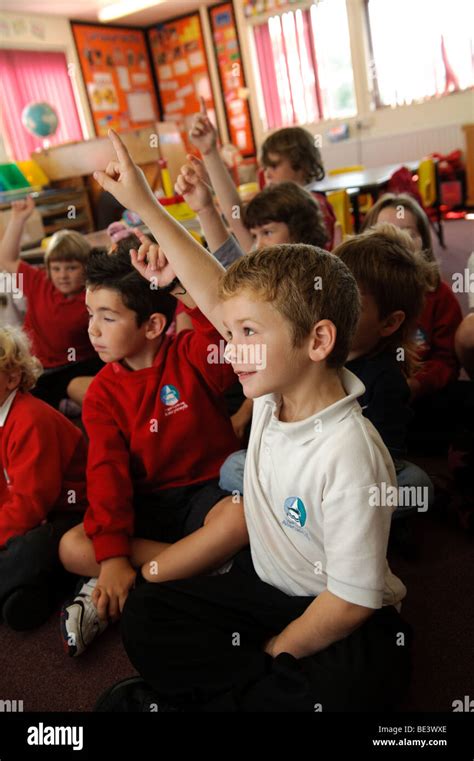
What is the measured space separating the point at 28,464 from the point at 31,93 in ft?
21.5

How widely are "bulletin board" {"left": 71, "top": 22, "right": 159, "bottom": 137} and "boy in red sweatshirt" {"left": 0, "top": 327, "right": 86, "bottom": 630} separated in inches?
266

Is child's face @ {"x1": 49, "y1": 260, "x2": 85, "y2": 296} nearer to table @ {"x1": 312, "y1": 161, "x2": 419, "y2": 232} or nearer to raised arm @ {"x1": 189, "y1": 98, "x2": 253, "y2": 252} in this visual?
raised arm @ {"x1": 189, "y1": 98, "x2": 253, "y2": 252}

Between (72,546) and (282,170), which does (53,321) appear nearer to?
(282,170)

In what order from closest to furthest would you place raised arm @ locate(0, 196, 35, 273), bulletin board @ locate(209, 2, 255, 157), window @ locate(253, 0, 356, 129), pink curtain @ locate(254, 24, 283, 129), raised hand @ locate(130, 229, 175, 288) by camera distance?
raised hand @ locate(130, 229, 175, 288) < raised arm @ locate(0, 196, 35, 273) < window @ locate(253, 0, 356, 129) < pink curtain @ locate(254, 24, 283, 129) < bulletin board @ locate(209, 2, 255, 157)

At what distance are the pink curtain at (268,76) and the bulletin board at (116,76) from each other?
5.62 feet

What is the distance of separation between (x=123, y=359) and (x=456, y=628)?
1.00 meters

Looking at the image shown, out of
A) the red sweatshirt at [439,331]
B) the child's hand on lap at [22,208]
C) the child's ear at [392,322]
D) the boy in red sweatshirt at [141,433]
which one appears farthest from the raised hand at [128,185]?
the child's hand on lap at [22,208]

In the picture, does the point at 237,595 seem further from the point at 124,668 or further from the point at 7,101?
the point at 7,101

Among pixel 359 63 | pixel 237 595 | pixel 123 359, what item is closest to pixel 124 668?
pixel 237 595

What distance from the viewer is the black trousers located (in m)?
1.02

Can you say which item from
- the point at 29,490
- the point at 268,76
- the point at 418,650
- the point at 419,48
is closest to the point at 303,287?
the point at 418,650

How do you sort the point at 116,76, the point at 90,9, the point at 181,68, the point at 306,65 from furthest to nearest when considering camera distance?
the point at 181,68 → the point at 116,76 → the point at 306,65 → the point at 90,9

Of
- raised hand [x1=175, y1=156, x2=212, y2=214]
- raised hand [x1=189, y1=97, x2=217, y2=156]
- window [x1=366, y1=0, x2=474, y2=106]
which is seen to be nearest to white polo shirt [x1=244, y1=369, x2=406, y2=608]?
raised hand [x1=175, y1=156, x2=212, y2=214]

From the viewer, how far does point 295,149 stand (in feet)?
8.96
